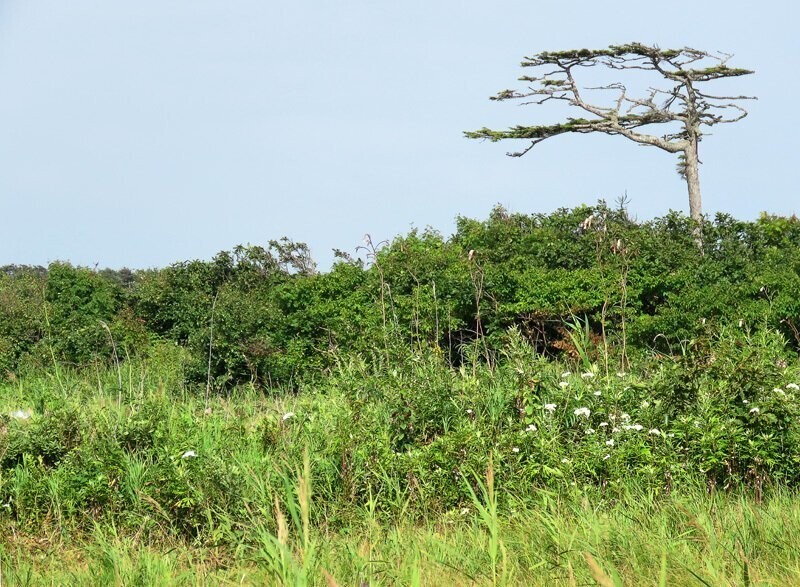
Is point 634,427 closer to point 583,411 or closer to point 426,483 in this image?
point 583,411

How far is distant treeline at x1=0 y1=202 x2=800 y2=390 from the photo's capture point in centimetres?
1070

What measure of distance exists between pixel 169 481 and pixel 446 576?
208 centimetres

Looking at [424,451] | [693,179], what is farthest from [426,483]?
[693,179]

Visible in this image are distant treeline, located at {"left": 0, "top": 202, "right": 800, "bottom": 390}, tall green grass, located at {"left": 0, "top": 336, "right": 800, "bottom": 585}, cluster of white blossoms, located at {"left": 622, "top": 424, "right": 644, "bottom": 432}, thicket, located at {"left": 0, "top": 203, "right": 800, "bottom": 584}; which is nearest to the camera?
tall green grass, located at {"left": 0, "top": 336, "right": 800, "bottom": 585}

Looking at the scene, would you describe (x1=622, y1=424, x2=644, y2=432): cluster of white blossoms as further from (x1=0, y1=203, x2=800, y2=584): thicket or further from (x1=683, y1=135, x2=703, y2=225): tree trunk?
(x1=683, y1=135, x2=703, y2=225): tree trunk

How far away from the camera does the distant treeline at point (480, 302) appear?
10.7 metres

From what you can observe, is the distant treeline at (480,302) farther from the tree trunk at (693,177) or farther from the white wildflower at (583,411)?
the tree trunk at (693,177)

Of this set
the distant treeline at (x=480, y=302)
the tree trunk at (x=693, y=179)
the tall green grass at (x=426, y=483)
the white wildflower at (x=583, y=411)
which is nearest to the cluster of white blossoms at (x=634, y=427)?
the tall green grass at (x=426, y=483)

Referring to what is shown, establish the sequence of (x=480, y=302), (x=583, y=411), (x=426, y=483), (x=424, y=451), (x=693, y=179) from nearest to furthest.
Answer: (x=426, y=483) → (x=424, y=451) → (x=583, y=411) → (x=480, y=302) → (x=693, y=179)

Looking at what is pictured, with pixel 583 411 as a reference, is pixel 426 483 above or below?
below

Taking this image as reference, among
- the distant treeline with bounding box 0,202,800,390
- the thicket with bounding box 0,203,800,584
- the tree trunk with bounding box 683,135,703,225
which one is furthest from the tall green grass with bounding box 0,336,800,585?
the tree trunk with bounding box 683,135,703,225

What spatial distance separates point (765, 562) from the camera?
11.0 ft

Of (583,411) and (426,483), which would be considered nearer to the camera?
(426,483)

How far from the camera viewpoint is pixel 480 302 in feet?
37.1
